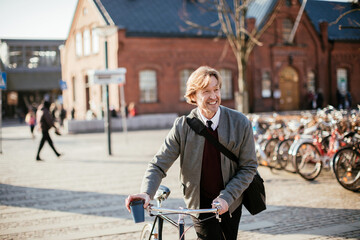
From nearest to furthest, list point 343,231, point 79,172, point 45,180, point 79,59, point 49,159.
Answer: point 343,231 → point 45,180 → point 79,172 → point 49,159 → point 79,59

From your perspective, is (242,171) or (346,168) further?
(346,168)

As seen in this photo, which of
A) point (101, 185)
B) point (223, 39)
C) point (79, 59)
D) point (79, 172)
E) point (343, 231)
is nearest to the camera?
point (343, 231)

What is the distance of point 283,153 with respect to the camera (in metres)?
8.80

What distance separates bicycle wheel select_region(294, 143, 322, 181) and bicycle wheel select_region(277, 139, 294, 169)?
0.75 meters

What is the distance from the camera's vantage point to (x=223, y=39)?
2775cm

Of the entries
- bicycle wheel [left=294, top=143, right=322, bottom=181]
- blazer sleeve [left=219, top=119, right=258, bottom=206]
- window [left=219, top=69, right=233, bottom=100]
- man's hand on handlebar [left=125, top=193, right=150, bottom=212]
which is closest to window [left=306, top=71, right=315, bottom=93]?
window [left=219, top=69, right=233, bottom=100]

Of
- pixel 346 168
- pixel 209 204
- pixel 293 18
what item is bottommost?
pixel 346 168

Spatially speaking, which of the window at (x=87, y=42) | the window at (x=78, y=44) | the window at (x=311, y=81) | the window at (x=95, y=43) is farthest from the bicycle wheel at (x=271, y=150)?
the window at (x=78, y=44)

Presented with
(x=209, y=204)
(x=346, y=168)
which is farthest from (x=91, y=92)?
(x=209, y=204)

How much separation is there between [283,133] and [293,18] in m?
22.2

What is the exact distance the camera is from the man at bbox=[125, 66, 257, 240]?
2674 mm

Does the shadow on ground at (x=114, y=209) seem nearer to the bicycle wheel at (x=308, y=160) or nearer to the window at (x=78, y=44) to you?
the bicycle wheel at (x=308, y=160)

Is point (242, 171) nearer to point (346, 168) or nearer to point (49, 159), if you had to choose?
point (346, 168)

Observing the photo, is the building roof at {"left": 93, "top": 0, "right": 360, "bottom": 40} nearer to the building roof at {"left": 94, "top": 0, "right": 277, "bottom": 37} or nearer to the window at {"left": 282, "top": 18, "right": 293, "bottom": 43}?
the building roof at {"left": 94, "top": 0, "right": 277, "bottom": 37}
